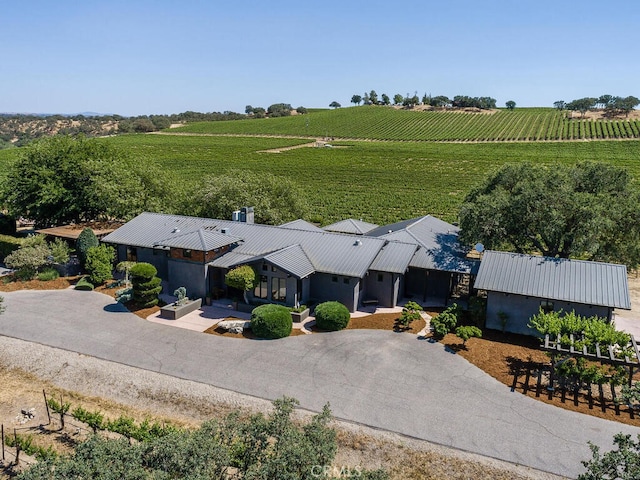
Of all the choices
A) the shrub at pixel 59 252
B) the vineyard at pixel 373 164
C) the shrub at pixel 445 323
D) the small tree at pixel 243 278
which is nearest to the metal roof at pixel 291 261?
the small tree at pixel 243 278

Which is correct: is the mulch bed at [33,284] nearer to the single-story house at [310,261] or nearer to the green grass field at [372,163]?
the single-story house at [310,261]

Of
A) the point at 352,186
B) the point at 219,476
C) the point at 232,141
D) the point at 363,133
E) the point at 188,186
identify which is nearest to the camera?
the point at 219,476

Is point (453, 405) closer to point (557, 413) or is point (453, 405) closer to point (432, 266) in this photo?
point (557, 413)

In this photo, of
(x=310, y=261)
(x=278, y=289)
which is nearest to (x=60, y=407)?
(x=278, y=289)

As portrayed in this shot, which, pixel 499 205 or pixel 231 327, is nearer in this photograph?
pixel 231 327

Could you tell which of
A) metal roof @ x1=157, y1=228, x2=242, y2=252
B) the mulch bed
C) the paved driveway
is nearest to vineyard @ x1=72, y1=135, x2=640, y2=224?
the mulch bed

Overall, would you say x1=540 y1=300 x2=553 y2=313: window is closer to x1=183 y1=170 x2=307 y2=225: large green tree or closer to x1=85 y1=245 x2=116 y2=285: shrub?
x1=183 y1=170 x2=307 y2=225: large green tree

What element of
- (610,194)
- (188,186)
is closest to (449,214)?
(610,194)
